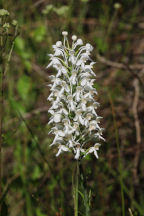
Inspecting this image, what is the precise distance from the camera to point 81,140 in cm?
225

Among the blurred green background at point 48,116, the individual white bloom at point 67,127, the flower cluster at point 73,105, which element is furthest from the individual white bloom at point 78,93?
the blurred green background at point 48,116

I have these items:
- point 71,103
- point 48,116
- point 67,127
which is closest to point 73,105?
point 71,103

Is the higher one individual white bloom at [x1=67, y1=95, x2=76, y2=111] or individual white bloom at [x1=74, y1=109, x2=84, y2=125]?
individual white bloom at [x1=67, y1=95, x2=76, y2=111]

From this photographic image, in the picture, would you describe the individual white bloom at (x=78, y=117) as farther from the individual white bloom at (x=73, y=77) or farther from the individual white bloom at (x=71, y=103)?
the individual white bloom at (x=73, y=77)

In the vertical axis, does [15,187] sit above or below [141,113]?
below

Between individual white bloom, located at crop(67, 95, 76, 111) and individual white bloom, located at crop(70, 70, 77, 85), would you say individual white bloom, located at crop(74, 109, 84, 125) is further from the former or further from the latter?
individual white bloom, located at crop(70, 70, 77, 85)

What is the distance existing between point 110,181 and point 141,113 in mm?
1328

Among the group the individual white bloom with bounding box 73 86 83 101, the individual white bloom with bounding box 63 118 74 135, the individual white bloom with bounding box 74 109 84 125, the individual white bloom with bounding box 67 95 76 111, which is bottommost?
the individual white bloom with bounding box 63 118 74 135

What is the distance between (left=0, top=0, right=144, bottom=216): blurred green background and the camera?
3.92 metres

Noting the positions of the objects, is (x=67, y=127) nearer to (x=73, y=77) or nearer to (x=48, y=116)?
(x=73, y=77)

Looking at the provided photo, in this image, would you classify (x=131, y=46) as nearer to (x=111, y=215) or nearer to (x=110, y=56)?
(x=110, y=56)

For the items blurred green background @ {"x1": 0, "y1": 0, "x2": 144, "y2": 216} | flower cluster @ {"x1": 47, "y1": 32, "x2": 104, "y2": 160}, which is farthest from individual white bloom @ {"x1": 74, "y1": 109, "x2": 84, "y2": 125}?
blurred green background @ {"x1": 0, "y1": 0, "x2": 144, "y2": 216}

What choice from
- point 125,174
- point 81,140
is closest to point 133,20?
point 125,174

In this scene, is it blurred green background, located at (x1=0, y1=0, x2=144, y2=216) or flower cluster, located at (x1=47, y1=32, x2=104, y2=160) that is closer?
flower cluster, located at (x1=47, y1=32, x2=104, y2=160)
